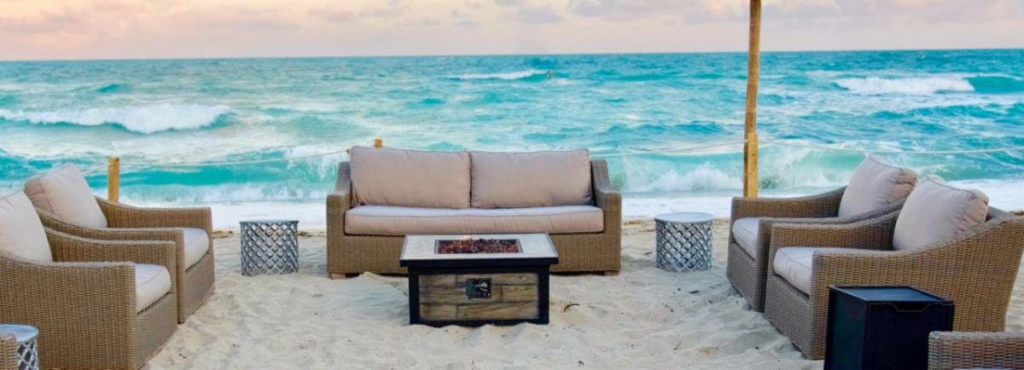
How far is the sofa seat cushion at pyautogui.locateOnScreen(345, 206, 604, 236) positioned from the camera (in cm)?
595

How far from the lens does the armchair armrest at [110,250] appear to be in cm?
455

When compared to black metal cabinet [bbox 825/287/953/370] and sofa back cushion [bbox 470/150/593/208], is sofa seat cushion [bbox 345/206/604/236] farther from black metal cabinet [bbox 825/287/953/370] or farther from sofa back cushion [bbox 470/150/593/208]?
black metal cabinet [bbox 825/287/953/370]

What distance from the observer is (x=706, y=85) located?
2370 cm

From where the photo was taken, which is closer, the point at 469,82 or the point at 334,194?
the point at 334,194

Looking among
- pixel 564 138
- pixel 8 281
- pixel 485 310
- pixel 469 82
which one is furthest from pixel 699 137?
pixel 8 281

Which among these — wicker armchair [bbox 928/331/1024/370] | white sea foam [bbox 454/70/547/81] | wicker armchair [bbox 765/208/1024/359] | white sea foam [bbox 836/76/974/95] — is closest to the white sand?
wicker armchair [bbox 765/208/1024/359]

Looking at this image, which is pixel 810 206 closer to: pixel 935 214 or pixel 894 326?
pixel 935 214

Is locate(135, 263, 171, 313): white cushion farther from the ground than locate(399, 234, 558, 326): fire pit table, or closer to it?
farther from the ground

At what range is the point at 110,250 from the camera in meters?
4.60

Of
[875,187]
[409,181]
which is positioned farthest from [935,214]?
[409,181]

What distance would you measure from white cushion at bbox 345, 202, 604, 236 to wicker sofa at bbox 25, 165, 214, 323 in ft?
2.96

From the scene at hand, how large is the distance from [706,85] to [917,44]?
510 cm

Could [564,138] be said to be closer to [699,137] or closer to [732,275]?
[699,137]

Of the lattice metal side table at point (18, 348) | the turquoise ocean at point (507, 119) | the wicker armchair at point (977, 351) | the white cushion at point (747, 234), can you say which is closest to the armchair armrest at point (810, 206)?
the white cushion at point (747, 234)
